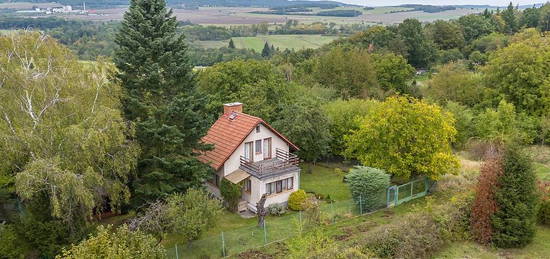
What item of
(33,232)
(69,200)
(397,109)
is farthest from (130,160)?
(397,109)

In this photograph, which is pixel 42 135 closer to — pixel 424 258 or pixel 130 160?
pixel 130 160

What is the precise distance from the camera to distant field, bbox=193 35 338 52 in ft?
368

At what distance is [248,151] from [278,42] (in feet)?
318

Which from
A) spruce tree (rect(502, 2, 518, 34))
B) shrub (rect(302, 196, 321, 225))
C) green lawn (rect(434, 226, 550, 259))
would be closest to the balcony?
shrub (rect(302, 196, 321, 225))

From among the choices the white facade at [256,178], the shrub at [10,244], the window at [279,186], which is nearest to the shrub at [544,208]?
the white facade at [256,178]

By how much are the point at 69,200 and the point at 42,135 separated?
9.03 feet

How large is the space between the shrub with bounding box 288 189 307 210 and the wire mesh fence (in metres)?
0.52

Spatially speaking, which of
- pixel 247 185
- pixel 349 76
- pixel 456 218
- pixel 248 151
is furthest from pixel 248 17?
pixel 456 218

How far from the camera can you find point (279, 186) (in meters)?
26.9

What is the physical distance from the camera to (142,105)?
72.3 feet

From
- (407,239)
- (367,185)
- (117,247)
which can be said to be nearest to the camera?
(117,247)

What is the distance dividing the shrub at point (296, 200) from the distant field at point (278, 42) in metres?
84.1

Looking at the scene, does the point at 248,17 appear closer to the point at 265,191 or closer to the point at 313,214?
the point at 265,191

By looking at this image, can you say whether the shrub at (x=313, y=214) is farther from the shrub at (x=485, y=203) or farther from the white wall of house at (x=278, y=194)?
the shrub at (x=485, y=203)
